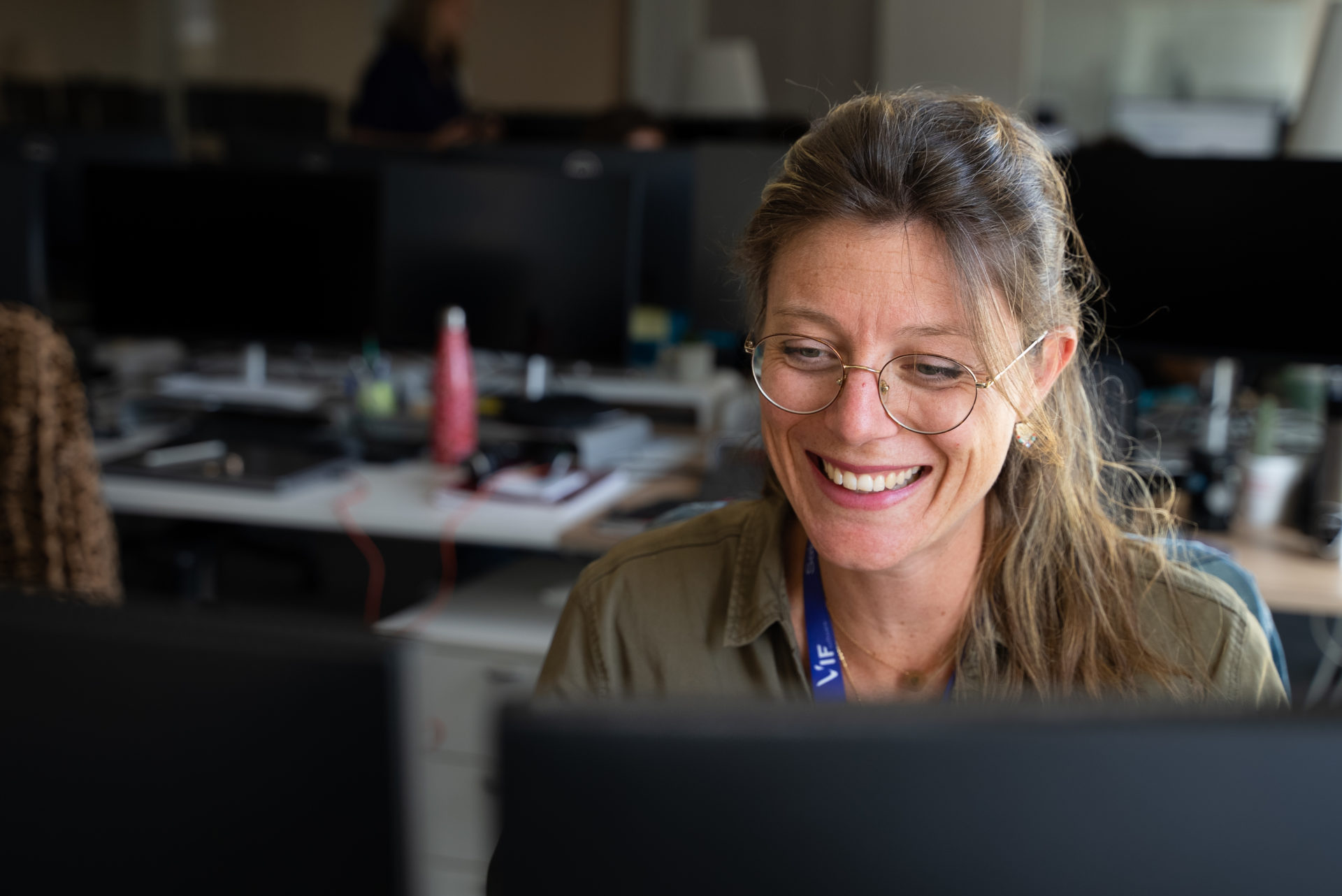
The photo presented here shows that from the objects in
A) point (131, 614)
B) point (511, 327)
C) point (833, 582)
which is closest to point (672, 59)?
point (511, 327)

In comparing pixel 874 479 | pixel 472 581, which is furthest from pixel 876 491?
pixel 472 581

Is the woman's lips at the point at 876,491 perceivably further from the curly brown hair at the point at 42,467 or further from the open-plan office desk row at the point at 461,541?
the curly brown hair at the point at 42,467

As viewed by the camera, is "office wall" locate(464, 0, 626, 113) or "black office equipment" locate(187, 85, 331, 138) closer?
"black office equipment" locate(187, 85, 331, 138)

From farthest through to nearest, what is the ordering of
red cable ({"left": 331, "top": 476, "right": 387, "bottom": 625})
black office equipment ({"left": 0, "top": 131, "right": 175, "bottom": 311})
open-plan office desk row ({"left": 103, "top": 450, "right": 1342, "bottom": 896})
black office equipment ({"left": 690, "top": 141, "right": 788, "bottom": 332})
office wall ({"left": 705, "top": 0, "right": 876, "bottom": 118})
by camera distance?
1. office wall ({"left": 705, "top": 0, "right": 876, "bottom": 118})
2. black office equipment ({"left": 0, "top": 131, "right": 175, "bottom": 311})
3. red cable ({"left": 331, "top": 476, "right": 387, "bottom": 625})
4. black office equipment ({"left": 690, "top": 141, "right": 788, "bottom": 332})
5. open-plan office desk row ({"left": 103, "top": 450, "right": 1342, "bottom": 896})

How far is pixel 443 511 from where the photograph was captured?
2.11m

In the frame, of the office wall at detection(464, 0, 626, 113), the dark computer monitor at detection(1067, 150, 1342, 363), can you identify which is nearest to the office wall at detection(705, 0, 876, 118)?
the office wall at detection(464, 0, 626, 113)

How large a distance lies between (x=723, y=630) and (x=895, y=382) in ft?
0.91

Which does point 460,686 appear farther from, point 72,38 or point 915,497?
point 72,38

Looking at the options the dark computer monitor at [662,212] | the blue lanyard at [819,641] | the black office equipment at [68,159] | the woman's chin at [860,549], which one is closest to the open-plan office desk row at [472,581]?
the dark computer monitor at [662,212]

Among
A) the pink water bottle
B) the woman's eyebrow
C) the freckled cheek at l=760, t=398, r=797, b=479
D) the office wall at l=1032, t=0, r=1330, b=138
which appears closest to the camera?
the woman's eyebrow

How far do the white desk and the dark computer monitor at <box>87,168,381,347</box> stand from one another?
61 centimetres

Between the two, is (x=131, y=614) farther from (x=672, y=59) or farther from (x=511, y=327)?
(x=672, y=59)

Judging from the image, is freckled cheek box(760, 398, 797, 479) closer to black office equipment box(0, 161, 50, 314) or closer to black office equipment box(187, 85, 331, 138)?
black office equipment box(0, 161, 50, 314)

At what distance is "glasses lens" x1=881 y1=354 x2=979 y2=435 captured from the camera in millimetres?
925
